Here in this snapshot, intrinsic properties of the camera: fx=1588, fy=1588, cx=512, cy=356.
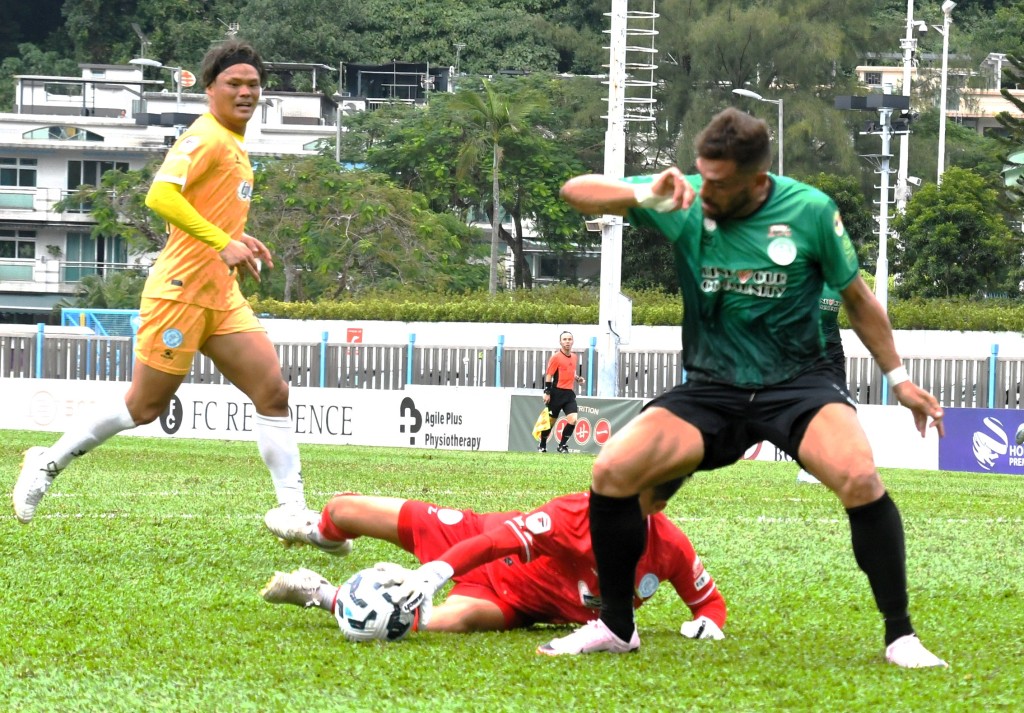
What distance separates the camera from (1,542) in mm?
Result: 8258

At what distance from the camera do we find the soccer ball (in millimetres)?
5520

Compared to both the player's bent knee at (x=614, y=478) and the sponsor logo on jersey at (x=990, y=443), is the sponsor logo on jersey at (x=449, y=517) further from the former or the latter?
the sponsor logo on jersey at (x=990, y=443)

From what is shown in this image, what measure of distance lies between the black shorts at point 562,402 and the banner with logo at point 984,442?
18.0 feet

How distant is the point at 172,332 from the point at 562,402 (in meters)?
17.0

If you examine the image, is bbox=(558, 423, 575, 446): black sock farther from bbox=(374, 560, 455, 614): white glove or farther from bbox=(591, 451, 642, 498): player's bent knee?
bbox=(591, 451, 642, 498): player's bent knee

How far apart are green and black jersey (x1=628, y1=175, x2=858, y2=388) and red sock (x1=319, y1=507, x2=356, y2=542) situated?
1.81m

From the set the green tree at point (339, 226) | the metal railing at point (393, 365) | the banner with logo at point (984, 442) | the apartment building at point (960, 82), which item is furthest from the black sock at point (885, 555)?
the apartment building at point (960, 82)

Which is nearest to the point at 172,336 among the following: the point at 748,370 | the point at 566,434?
the point at 748,370

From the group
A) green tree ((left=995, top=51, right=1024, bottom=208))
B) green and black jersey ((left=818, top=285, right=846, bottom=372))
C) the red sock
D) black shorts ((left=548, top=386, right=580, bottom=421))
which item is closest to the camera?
green and black jersey ((left=818, top=285, right=846, bottom=372))

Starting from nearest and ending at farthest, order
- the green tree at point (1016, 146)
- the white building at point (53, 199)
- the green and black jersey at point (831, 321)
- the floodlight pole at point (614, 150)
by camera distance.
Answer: the green and black jersey at point (831, 321)
the floodlight pole at point (614, 150)
the green tree at point (1016, 146)
the white building at point (53, 199)

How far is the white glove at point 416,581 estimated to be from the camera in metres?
5.39

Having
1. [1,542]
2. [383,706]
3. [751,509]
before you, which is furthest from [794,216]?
[751,509]

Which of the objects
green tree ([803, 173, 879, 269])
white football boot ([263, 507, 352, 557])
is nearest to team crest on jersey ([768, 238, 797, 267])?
white football boot ([263, 507, 352, 557])

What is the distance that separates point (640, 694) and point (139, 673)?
154 cm
